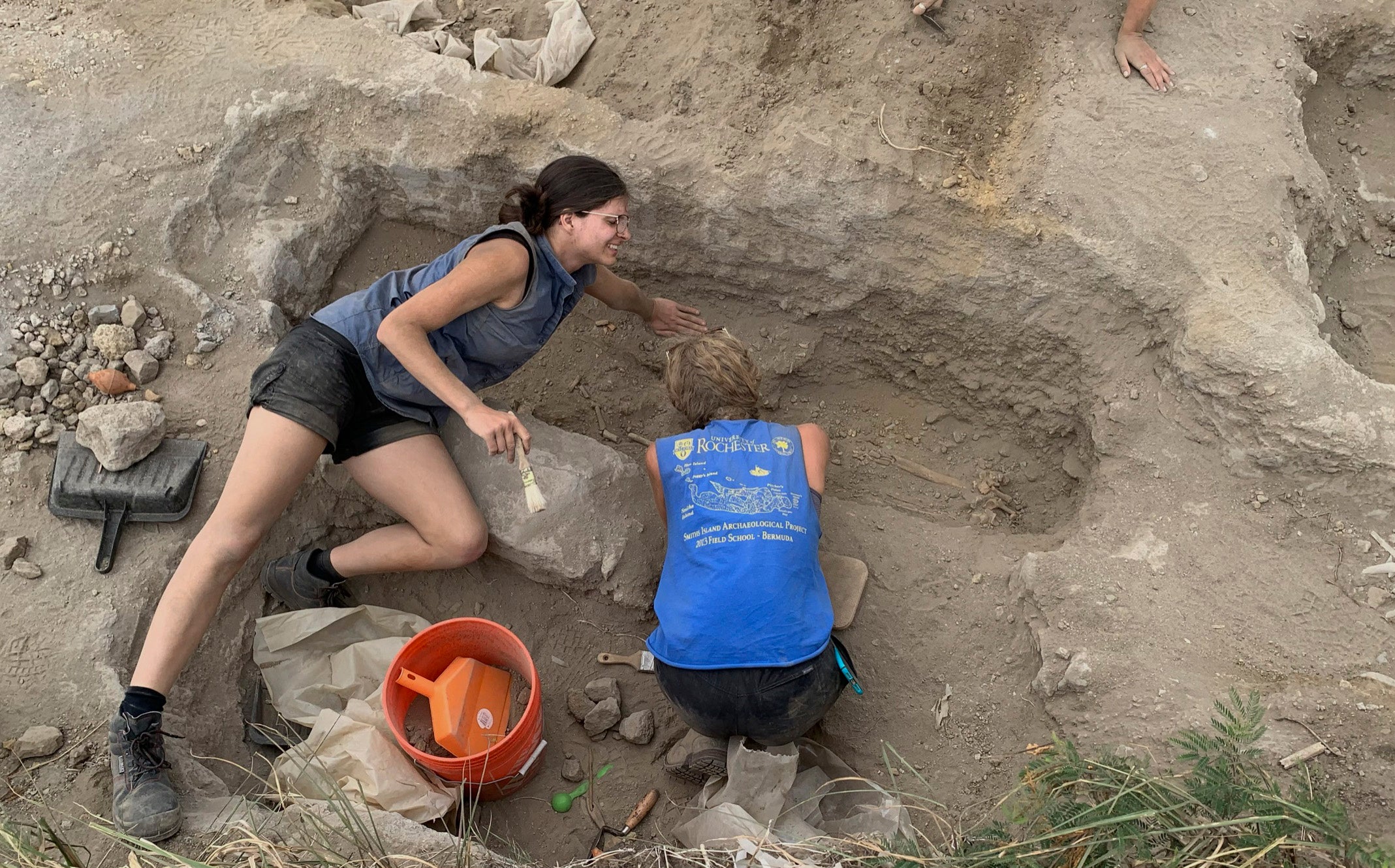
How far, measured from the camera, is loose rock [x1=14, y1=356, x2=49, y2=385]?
2662mm

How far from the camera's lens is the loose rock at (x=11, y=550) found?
2438 millimetres

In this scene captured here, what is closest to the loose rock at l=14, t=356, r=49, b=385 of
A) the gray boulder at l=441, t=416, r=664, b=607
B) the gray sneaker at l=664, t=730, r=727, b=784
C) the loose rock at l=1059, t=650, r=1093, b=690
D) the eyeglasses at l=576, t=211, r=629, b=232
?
the gray boulder at l=441, t=416, r=664, b=607

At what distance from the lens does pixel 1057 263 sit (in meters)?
2.81

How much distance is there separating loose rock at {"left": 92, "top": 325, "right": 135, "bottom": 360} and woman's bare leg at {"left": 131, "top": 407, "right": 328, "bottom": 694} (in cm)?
64

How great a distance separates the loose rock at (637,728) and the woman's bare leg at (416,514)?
2.27 ft

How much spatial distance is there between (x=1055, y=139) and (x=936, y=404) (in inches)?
39.7

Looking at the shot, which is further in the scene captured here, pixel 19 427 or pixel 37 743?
pixel 19 427

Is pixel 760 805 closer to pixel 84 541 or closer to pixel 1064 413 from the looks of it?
pixel 1064 413

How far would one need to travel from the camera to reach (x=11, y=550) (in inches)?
96.1

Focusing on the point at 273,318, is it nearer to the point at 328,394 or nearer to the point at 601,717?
Answer: the point at 328,394

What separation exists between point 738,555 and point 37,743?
70.7 inches

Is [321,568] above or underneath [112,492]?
underneath

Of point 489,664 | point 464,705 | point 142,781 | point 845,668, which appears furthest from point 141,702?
point 845,668

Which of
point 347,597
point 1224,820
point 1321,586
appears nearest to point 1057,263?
point 1321,586
